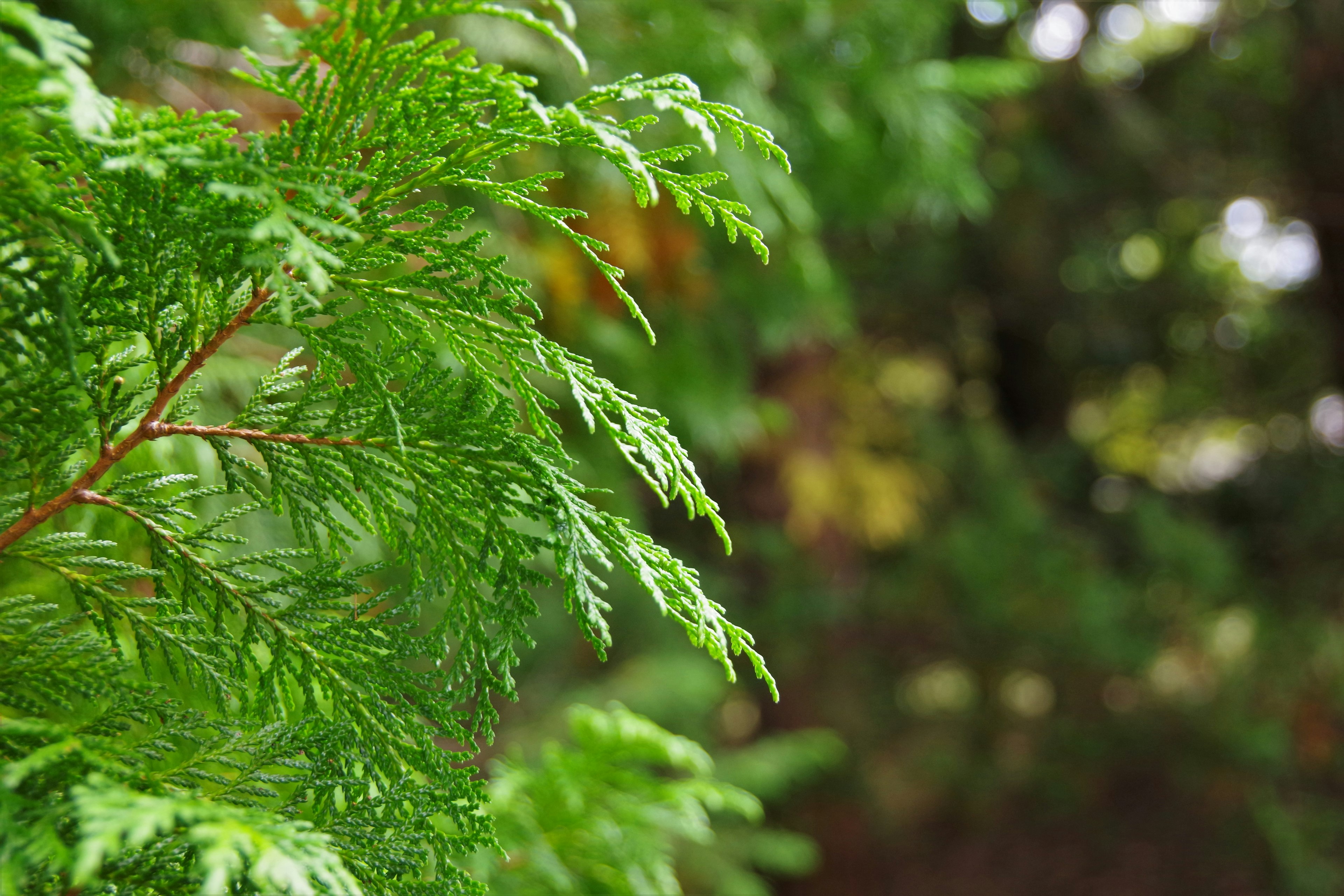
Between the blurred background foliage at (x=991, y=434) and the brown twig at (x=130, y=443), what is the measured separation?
6.06ft

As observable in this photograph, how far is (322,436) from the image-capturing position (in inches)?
33.9

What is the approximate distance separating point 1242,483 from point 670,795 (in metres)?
7.69

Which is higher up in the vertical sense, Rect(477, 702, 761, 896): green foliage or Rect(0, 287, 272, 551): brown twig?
Rect(0, 287, 272, 551): brown twig

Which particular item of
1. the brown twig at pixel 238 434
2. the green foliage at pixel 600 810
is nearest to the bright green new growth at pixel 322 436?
the brown twig at pixel 238 434

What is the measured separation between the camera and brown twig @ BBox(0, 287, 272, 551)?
806 millimetres

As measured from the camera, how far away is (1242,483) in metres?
7.61

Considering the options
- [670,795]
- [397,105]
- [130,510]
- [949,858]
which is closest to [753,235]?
[397,105]

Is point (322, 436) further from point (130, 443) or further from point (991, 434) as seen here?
point (991, 434)

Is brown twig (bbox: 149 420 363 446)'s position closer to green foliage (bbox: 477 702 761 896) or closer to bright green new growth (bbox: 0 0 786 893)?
bright green new growth (bbox: 0 0 786 893)

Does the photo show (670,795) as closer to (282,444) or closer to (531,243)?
(282,444)

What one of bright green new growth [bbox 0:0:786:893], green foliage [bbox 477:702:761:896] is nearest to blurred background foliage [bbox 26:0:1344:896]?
green foliage [bbox 477:702:761:896]

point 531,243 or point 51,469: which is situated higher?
point 51,469

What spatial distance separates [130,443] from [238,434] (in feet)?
0.29

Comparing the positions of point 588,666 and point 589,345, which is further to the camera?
point 588,666
